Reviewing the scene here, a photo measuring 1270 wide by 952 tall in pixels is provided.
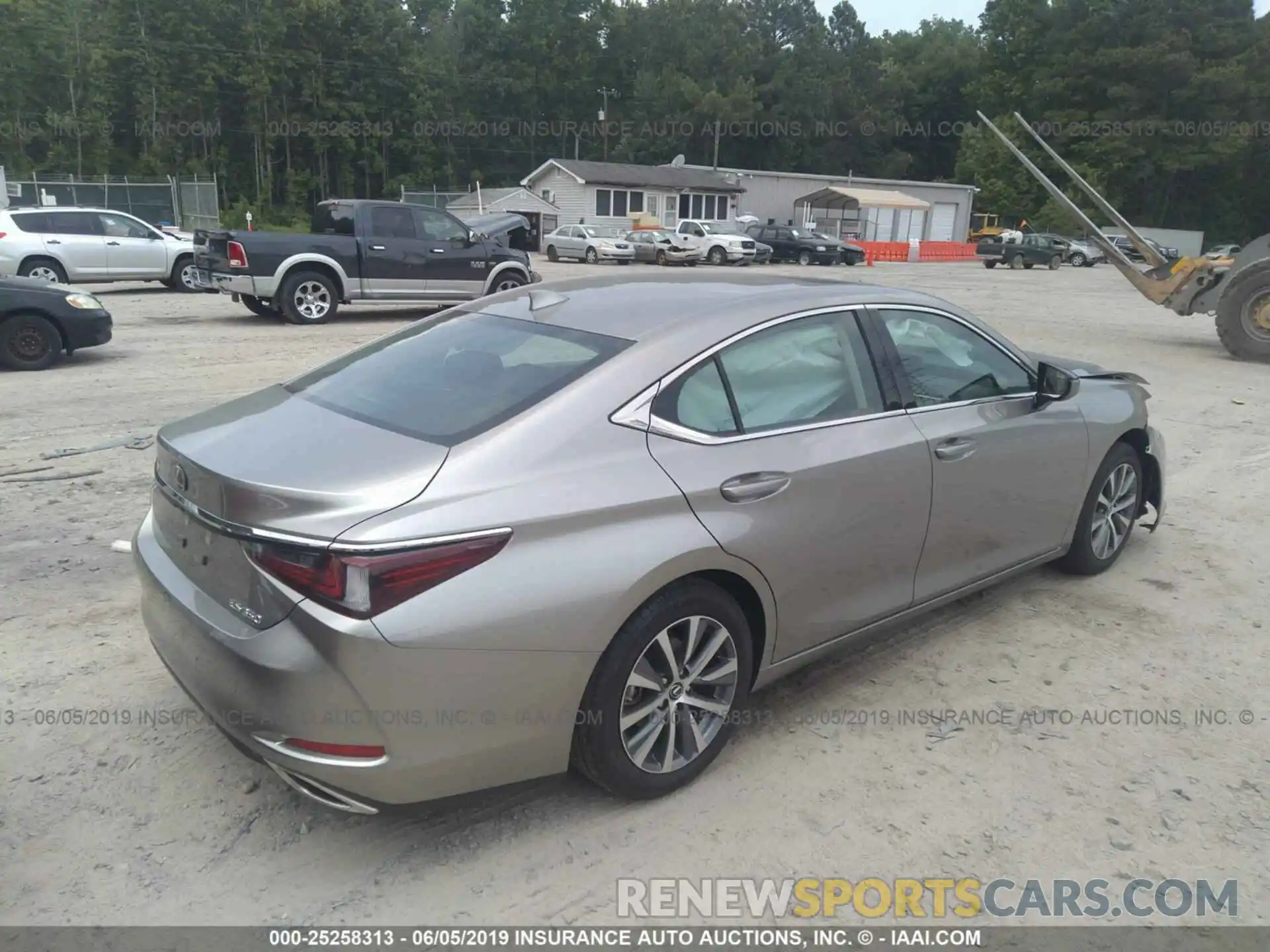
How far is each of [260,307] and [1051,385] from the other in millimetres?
13038

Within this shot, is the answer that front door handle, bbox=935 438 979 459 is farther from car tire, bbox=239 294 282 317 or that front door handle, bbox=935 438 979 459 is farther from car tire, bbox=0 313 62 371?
car tire, bbox=239 294 282 317

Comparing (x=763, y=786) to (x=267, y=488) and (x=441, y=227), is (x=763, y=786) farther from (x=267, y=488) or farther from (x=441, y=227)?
(x=441, y=227)

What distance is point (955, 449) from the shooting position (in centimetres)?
382

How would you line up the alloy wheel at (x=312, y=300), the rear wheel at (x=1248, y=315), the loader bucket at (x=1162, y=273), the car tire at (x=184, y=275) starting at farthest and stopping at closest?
the car tire at (x=184, y=275), the alloy wheel at (x=312, y=300), the loader bucket at (x=1162, y=273), the rear wheel at (x=1248, y=315)

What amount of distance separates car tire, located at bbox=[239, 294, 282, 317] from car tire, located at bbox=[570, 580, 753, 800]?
492 inches

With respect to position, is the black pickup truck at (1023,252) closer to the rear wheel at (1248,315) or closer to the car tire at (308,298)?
the rear wheel at (1248,315)

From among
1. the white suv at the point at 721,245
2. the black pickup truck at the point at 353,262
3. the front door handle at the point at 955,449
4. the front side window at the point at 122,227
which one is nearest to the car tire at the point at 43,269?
the front side window at the point at 122,227

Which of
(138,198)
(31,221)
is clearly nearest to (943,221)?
(138,198)

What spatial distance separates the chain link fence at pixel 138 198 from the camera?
3412 centimetres

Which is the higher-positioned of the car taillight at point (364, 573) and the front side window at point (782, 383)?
the front side window at point (782, 383)

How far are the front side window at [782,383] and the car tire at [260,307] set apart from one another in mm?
12090

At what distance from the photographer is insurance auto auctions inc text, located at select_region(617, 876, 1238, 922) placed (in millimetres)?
2674

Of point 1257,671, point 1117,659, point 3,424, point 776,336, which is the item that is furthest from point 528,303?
point 3,424
